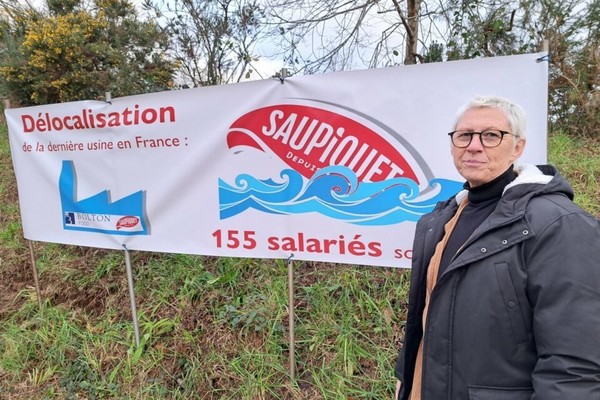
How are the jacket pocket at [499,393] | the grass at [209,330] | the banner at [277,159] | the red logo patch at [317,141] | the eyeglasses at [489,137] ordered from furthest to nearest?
1. the grass at [209,330]
2. the red logo patch at [317,141]
3. the banner at [277,159]
4. the eyeglasses at [489,137]
5. the jacket pocket at [499,393]

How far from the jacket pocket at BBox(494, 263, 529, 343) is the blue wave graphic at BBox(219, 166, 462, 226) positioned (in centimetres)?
111

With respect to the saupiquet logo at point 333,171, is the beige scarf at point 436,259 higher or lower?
lower

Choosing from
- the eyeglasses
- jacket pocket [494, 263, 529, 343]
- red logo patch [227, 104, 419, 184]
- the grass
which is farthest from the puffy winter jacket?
the grass

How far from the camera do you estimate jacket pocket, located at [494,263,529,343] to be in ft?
3.73

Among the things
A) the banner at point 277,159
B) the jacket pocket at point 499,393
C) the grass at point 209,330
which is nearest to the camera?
the jacket pocket at point 499,393

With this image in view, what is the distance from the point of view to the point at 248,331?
308 centimetres

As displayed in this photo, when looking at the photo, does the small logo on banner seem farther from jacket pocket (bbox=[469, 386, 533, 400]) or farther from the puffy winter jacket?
jacket pocket (bbox=[469, 386, 533, 400])

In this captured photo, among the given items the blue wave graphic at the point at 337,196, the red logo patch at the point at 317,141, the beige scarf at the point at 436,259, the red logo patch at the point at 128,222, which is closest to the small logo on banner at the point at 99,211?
the red logo patch at the point at 128,222

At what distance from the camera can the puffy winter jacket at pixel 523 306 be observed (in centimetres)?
104

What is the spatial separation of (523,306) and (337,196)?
1.38 metres

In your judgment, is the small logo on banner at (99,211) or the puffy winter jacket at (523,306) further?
the small logo on banner at (99,211)

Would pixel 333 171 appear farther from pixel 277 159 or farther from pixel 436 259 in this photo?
pixel 436 259

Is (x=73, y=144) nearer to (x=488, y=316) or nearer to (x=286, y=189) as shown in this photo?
(x=286, y=189)

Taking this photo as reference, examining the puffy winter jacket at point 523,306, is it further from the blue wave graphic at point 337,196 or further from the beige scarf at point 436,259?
the blue wave graphic at point 337,196
